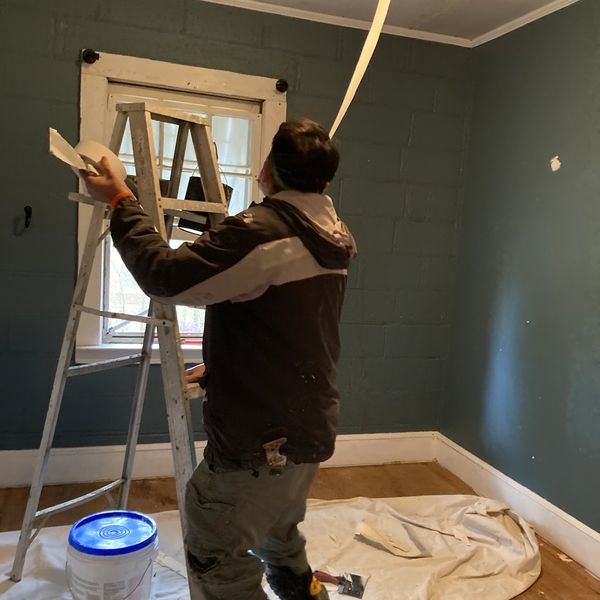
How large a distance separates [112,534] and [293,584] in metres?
0.59

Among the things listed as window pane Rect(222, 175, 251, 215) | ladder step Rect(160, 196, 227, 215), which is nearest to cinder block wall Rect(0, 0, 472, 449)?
window pane Rect(222, 175, 251, 215)

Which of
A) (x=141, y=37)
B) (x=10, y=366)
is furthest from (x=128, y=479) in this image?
(x=141, y=37)

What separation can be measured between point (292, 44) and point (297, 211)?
200 cm

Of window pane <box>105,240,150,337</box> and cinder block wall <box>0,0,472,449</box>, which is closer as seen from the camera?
cinder block wall <box>0,0,472,449</box>

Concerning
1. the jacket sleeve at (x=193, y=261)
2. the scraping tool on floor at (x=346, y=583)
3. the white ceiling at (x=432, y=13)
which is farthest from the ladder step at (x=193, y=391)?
the white ceiling at (x=432, y=13)

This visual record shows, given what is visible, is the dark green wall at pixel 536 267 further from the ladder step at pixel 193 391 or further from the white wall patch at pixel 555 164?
the ladder step at pixel 193 391

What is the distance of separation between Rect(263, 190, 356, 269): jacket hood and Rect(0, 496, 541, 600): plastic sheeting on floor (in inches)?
54.7

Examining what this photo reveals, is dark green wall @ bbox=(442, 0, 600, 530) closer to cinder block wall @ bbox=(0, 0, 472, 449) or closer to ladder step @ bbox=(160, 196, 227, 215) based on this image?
cinder block wall @ bbox=(0, 0, 472, 449)

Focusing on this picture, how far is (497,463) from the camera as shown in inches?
121

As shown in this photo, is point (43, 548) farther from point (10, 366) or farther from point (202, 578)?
point (202, 578)

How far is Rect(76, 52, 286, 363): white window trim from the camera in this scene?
2771 millimetres

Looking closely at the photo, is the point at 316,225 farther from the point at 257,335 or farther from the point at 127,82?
the point at 127,82

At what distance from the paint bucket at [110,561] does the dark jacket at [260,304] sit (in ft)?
1.89

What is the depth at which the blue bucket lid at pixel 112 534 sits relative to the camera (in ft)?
5.77
